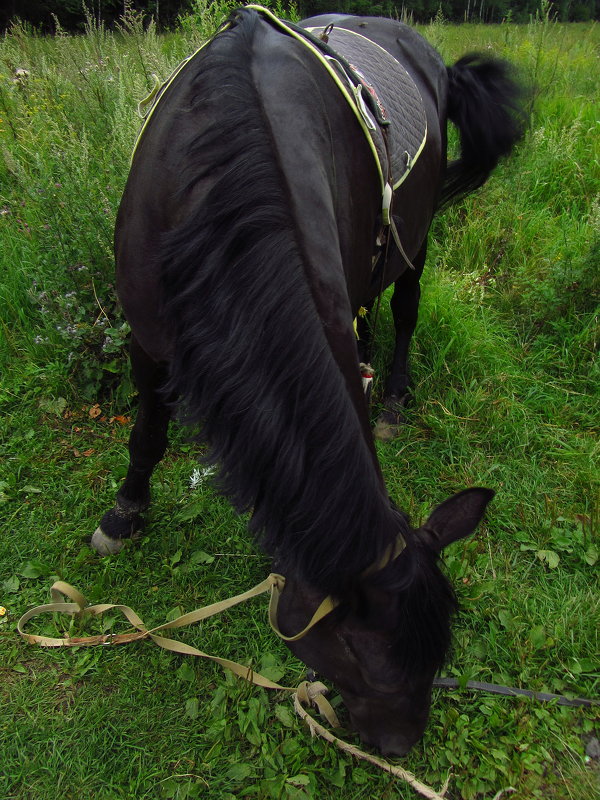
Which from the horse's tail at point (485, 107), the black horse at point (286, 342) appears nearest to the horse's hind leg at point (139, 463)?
the black horse at point (286, 342)

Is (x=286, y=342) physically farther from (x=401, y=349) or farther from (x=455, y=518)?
(x=401, y=349)

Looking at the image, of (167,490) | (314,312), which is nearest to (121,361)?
(167,490)

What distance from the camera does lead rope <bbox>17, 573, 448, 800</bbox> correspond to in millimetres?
1709

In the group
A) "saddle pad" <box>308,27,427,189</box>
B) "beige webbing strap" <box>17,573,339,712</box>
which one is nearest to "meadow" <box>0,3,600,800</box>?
"beige webbing strap" <box>17,573,339,712</box>

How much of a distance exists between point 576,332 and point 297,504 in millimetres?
2903

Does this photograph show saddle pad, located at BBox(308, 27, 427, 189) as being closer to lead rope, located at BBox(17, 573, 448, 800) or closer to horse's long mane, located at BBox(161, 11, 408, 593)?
horse's long mane, located at BBox(161, 11, 408, 593)

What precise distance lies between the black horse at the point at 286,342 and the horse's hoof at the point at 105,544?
3.49 feet

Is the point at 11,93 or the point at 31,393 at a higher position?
the point at 11,93

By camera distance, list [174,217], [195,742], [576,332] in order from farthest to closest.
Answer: [576,332], [195,742], [174,217]

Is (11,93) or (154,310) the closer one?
(154,310)

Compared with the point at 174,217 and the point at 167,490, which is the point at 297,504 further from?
the point at 167,490

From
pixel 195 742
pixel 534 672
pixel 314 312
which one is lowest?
pixel 534 672

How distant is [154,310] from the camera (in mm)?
1616

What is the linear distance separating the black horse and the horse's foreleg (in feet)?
4.88
